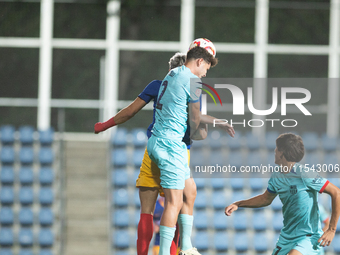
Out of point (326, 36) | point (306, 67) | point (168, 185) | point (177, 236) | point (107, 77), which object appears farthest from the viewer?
point (306, 67)

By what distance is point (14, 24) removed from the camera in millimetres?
9500

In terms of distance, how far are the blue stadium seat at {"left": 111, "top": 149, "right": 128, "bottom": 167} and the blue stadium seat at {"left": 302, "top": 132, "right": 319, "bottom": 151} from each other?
3.29 m

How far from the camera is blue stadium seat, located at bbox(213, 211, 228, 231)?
28.3 feet

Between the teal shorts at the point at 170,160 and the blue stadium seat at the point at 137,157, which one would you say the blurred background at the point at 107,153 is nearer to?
the blue stadium seat at the point at 137,157

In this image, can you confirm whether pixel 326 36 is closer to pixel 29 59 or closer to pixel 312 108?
pixel 312 108

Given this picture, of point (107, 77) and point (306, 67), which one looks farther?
point (306, 67)

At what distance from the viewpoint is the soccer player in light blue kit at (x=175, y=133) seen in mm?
3223

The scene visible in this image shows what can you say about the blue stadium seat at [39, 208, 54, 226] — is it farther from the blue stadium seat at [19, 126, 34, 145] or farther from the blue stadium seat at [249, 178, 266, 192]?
the blue stadium seat at [249, 178, 266, 192]

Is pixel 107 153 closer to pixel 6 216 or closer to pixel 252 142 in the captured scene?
pixel 6 216

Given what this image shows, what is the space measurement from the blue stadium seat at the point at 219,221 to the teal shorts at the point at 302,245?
5214mm

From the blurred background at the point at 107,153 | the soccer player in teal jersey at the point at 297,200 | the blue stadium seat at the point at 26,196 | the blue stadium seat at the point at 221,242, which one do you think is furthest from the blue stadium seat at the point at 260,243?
the soccer player in teal jersey at the point at 297,200

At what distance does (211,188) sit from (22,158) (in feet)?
11.6

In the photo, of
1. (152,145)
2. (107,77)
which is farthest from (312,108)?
(152,145)

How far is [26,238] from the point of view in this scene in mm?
8398
